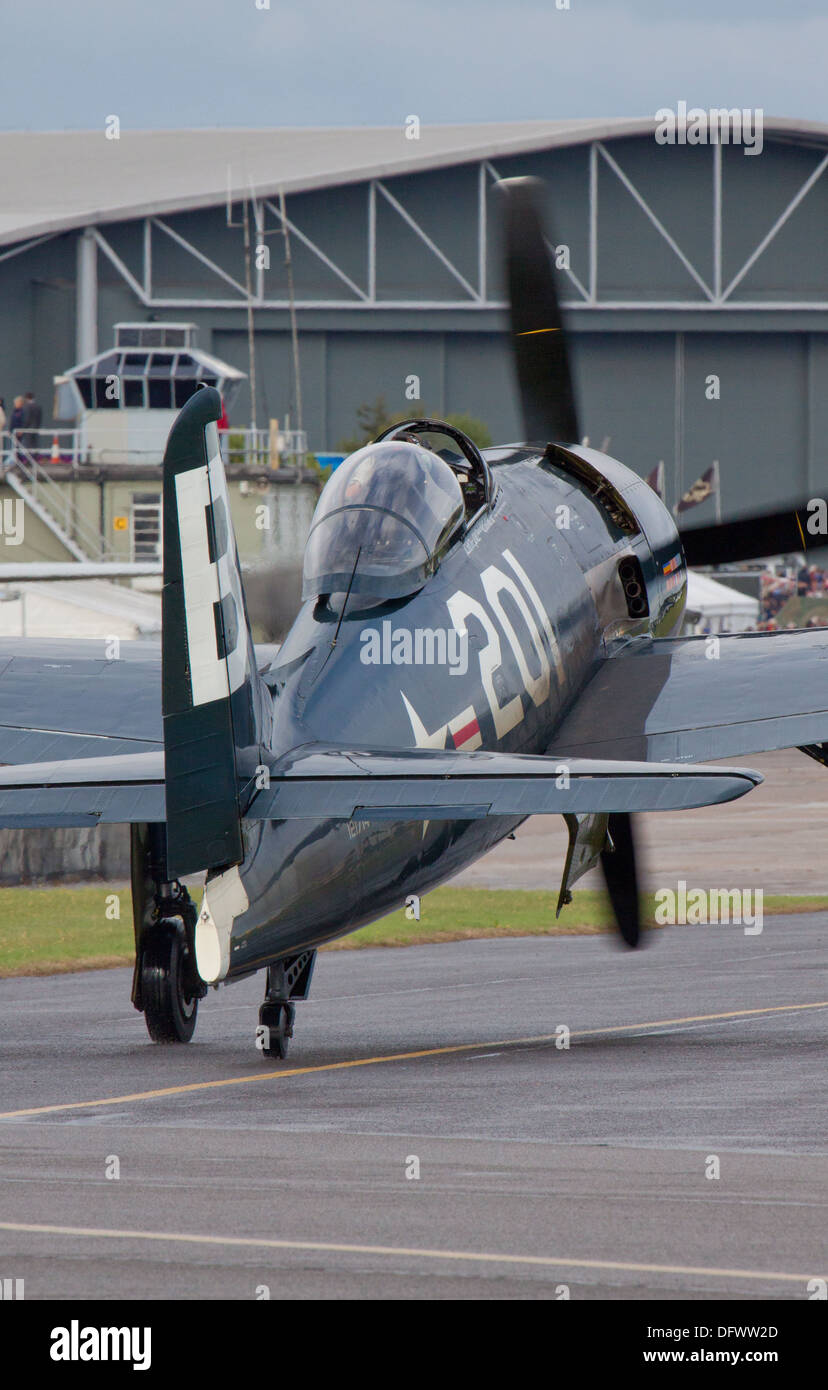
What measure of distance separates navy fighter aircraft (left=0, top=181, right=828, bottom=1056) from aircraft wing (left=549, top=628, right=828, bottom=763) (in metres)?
0.03

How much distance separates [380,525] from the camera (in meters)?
14.6

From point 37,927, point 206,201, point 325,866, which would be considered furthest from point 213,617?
point 206,201

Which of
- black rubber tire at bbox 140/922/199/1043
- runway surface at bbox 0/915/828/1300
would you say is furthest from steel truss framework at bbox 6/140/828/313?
black rubber tire at bbox 140/922/199/1043

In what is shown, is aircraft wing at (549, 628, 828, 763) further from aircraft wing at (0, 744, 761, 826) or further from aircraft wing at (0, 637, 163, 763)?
aircraft wing at (0, 744, 761, 826)

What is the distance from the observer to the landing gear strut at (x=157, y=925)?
46.9ft

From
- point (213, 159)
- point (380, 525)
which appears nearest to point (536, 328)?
point (380, 525)

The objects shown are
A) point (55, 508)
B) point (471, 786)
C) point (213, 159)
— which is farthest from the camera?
point (213, 159)

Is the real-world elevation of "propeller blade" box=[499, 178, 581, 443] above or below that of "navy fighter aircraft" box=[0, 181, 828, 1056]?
above

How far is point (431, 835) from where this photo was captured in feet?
45.2

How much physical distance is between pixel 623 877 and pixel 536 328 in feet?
21.4

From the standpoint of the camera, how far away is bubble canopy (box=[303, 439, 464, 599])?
47.3 ft

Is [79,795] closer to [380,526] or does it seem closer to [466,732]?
[466,732]
